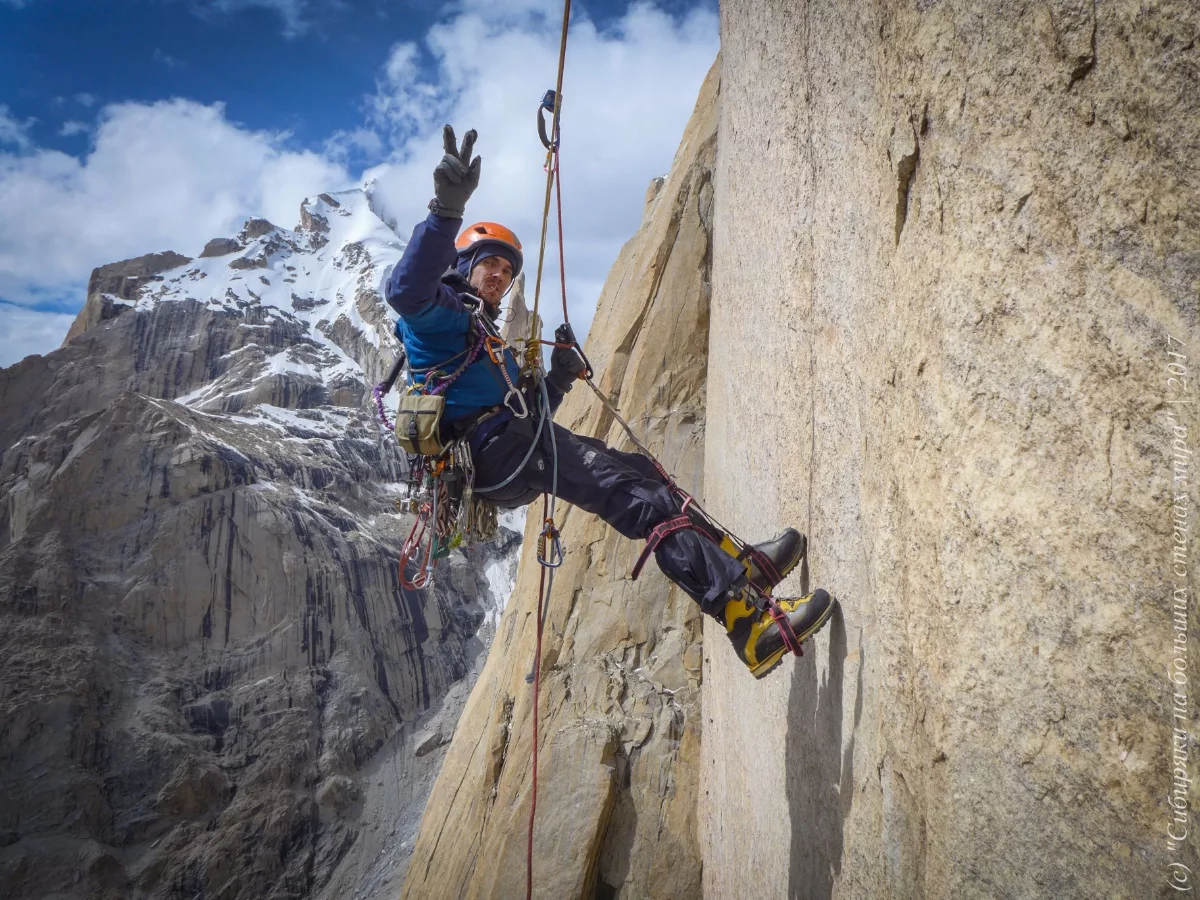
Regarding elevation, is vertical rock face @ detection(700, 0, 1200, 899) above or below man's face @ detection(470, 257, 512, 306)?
below

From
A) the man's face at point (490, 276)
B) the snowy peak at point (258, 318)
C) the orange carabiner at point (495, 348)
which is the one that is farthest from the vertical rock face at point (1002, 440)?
the snowy peak at point (258, 318)

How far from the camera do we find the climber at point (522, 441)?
3.05 meters

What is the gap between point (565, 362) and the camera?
4.40 metres

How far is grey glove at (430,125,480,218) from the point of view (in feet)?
9.92

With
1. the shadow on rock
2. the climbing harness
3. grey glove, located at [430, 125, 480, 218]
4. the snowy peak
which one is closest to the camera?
the shadow on rock

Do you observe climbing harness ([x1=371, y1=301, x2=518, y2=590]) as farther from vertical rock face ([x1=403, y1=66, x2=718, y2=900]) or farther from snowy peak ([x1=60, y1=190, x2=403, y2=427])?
snowy peak ([x1=60, y1=190, x2=403, y2=427])

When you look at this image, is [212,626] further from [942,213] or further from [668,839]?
[942,213]

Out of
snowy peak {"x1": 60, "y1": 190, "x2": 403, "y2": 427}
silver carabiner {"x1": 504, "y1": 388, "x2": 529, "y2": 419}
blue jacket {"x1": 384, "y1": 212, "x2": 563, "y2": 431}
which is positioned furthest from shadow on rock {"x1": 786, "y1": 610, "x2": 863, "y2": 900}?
snowy peak {"x1": 60, "y1": 190, "x2": 403, "y2": 427}

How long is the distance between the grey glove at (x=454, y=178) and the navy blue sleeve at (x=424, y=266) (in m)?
0.05

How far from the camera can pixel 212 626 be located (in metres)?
48.5

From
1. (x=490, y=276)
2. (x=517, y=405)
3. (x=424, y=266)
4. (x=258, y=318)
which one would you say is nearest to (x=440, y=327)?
(x=424, y=266)

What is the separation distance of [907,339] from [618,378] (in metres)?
5.98

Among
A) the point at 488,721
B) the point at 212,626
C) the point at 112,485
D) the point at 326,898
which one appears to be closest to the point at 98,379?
the point at 112,485

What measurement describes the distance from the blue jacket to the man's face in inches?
12.9
